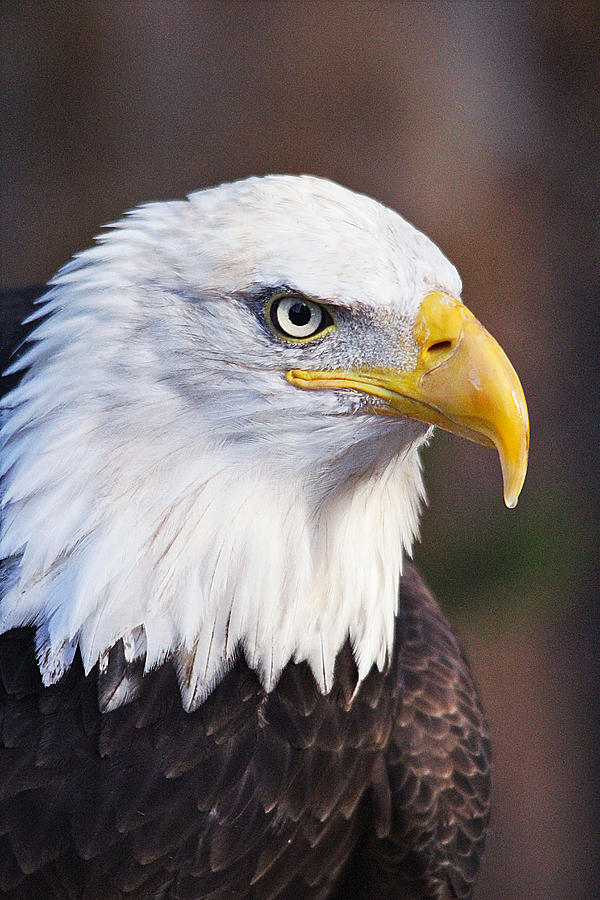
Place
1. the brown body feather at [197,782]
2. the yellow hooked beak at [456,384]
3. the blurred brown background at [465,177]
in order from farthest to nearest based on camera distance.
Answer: the blurred brown background at [465,177] < the brown body feather at [197,782] < the yellow hooked beak at [456,384]

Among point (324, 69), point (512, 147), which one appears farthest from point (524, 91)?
point (324, 69)

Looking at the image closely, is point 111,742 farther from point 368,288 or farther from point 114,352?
point 368,288

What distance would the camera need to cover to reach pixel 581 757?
462 cm

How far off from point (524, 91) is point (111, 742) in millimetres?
3897

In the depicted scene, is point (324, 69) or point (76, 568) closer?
point (76, 568)

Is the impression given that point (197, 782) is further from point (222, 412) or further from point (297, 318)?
point (297, 318)

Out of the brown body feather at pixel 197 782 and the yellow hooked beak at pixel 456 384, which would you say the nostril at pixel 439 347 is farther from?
the brown body feather at pixel 197 782

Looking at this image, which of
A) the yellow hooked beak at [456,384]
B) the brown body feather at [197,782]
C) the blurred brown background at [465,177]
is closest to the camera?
the yellow hooked beak at [456,384]

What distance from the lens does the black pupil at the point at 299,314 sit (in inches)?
52.6

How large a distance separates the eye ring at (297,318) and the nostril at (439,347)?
14 centimetres

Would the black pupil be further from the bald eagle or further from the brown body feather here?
the brown body feather

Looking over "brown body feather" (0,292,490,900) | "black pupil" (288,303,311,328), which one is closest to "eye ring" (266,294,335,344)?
"black pupil" (288,303,311,328)

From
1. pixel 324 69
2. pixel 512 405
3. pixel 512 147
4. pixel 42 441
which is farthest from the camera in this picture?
pixel 512 147

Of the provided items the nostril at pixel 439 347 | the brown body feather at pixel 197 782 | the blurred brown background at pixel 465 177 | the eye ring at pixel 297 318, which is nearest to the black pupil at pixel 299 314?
the eye ring at pixel 297 318
